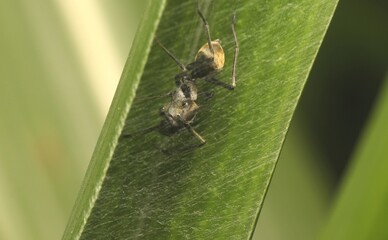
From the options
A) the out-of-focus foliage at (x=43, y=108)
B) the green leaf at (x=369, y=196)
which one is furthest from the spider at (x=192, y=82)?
the out-of-focus foliage at (x=43, y=108)

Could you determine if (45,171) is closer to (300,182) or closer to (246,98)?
(300,182)

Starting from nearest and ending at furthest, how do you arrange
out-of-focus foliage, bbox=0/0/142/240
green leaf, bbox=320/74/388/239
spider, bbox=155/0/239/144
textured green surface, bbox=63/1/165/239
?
textured green surface, bbox=63/1/165/239, spider, bbox=155/0/239/144, green leaf, bbox=320/74/388/239, out-of-focus foliage, bbox=0/0/142/240

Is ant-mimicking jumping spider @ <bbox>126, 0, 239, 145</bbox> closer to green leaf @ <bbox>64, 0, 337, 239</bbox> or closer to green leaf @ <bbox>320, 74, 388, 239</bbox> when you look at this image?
green leaf @ <bbox>64, 0, 337, 239</bbox>

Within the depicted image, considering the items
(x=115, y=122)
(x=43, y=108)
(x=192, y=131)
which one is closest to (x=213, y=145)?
(x=192, y=131)

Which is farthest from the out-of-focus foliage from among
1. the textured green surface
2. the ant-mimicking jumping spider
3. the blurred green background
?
the textured green surface

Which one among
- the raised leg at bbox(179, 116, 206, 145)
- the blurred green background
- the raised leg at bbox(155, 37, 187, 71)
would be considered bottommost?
the blurred green background
